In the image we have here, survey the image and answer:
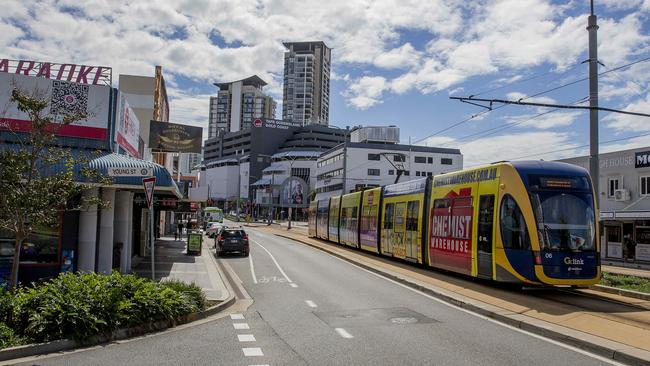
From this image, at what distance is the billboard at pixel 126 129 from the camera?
1803 cm

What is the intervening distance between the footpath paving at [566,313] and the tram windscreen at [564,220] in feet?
4.56

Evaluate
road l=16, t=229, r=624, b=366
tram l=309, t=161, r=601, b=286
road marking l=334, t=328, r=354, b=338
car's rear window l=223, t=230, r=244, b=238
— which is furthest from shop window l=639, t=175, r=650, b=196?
road marking l=334, t=328, r=354, b=338

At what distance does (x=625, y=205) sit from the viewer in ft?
111

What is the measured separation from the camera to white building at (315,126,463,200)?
103875mm

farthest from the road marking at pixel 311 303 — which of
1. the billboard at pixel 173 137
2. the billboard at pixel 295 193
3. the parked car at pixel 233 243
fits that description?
the billboard at pixel 295 193

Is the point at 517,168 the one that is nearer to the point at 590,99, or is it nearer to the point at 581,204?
the point at 581,204

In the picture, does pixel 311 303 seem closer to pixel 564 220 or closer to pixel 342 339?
pixel 342 339

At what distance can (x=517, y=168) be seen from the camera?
14336 mm

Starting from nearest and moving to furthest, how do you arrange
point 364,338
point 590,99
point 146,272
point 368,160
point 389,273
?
point 364,338
point 590,99
point 389,273
point 146,272
point 368,160

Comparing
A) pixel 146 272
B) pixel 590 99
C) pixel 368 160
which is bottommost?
pixel 146 272

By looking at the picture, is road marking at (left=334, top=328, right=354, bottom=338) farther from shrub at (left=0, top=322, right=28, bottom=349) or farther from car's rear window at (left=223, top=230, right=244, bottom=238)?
car's rear window at (left=223, top=230, right=244, bottom=238)

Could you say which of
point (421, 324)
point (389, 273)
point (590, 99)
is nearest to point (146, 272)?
point (389, 273)

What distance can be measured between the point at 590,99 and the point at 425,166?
299ft

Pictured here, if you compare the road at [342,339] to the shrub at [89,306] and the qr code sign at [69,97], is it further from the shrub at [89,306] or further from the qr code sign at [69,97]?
the qr code sign at [69,97]
